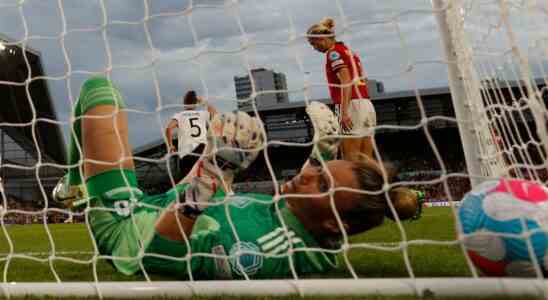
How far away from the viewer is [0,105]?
18031mm

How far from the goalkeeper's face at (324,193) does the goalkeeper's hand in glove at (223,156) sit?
184 millimetres

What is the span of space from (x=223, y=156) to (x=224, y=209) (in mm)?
181

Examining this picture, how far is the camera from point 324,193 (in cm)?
154

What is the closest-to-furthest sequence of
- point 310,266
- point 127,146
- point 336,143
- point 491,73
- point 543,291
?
point 543,291
point 310,266
point 336,143
point 127,146
point 491,73

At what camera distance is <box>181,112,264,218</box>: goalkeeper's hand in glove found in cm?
166

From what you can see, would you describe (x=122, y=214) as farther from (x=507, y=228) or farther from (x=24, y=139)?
(x=24, y=139)

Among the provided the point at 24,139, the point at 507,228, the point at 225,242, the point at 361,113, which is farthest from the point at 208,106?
the point at 24,139

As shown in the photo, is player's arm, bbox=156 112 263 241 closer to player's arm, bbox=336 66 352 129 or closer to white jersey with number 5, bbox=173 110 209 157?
player's arm, bbox=336 66 352 129

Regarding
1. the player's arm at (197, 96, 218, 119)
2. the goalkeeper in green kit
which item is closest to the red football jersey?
the player's arm at (197, 96, 218, 119)

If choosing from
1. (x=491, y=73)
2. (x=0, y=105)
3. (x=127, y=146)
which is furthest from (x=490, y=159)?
(x=0, y=105)

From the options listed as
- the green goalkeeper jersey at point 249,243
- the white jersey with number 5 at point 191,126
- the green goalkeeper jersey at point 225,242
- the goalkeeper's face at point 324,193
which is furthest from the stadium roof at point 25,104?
the goalkeeper's face at point 324,193

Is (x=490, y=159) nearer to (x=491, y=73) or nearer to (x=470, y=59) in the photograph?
(x=470, y=59)

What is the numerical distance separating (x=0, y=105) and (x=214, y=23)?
18.6m

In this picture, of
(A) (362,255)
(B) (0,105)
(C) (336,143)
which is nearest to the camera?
(C) (336,143)
